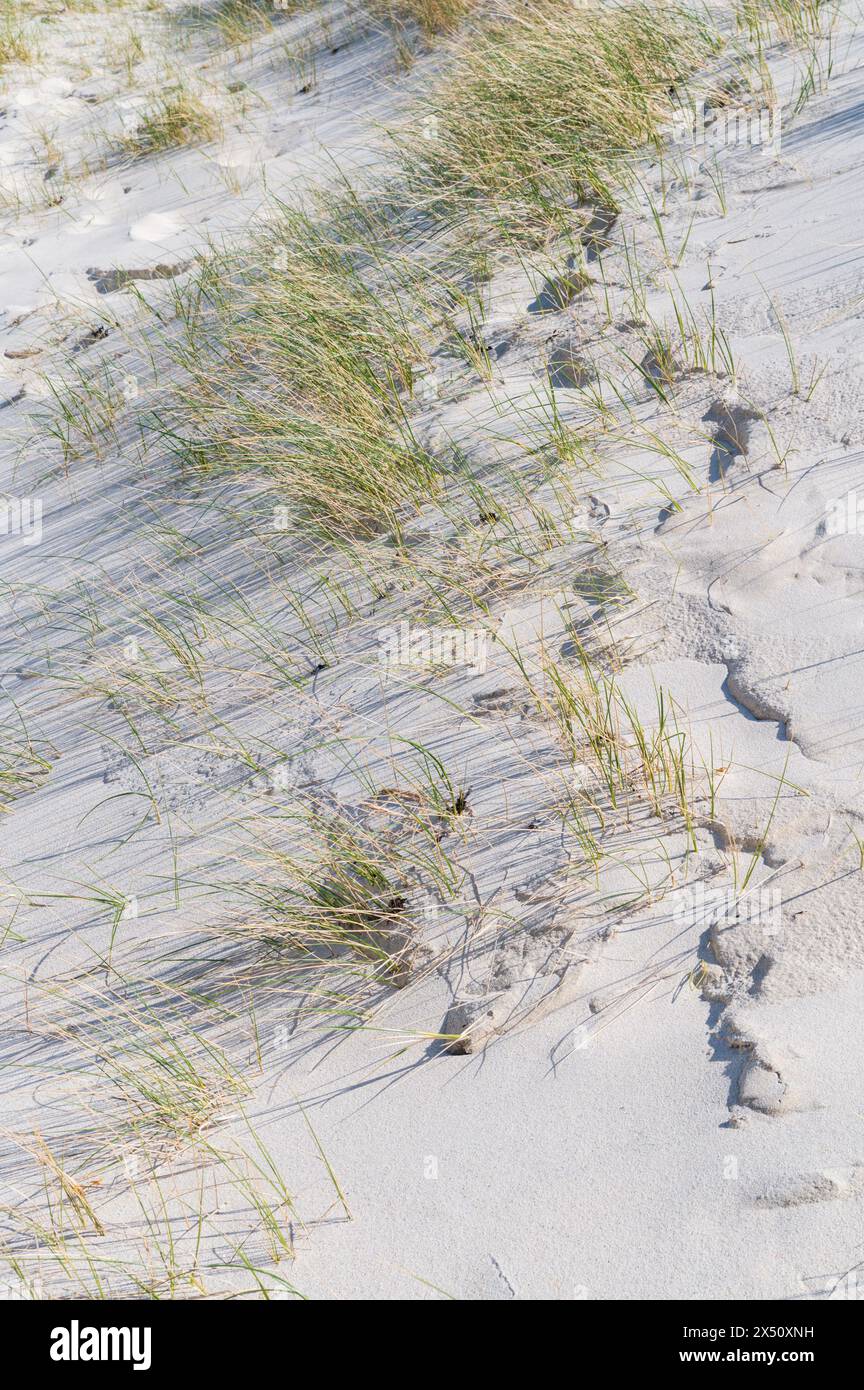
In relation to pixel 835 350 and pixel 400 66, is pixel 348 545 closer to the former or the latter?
pixel 835 350

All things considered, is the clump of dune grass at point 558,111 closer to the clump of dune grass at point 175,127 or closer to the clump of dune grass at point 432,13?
the clump of dune grass at point 432,13

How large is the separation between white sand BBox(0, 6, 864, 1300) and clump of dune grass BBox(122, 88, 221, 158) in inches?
125

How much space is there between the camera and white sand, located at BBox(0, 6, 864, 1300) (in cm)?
176

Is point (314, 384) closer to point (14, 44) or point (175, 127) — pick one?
point (175, 127)

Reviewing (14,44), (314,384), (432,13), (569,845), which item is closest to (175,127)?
(432,13)

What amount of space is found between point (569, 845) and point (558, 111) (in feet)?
11.3

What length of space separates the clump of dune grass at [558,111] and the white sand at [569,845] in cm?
36

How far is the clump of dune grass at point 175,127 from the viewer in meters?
6.76

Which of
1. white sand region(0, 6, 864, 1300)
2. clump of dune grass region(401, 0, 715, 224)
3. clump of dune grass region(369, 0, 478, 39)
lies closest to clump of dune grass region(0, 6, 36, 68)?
clump of dune grass region(369, 0, 478, 39)

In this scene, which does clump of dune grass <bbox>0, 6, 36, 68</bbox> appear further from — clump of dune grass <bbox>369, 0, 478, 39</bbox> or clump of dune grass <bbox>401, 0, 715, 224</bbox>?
clump of dune grass <bbox>401, 0, 715, 224</bbox>

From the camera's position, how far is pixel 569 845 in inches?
90.7

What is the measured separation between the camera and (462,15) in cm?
633

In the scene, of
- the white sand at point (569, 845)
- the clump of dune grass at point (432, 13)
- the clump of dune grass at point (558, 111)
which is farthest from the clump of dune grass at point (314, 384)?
the clump of dune grass at point (432, 13)
